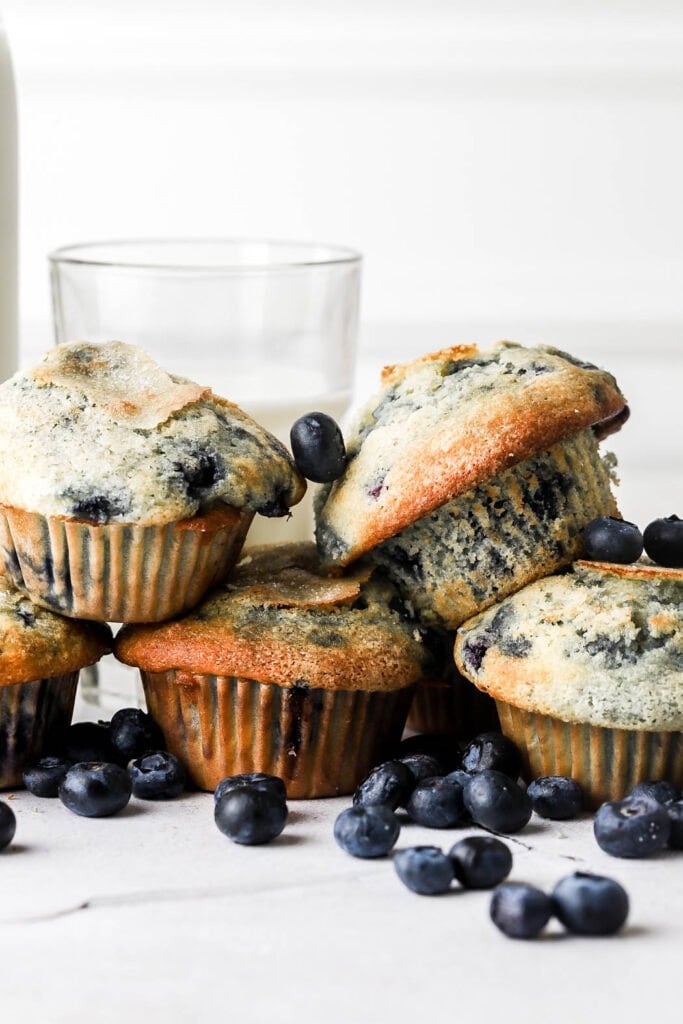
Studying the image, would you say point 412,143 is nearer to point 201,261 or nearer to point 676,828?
point 201,261

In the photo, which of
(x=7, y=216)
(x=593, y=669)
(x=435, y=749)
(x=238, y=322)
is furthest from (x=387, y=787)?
(x=7, y=216)

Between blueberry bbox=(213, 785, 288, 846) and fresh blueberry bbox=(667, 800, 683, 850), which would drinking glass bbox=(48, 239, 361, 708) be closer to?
blueberry bbox=(213, 785, 288, 846)

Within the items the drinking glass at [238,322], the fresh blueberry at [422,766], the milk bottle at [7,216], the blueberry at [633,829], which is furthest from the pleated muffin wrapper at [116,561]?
the milk bottle at [7,216]

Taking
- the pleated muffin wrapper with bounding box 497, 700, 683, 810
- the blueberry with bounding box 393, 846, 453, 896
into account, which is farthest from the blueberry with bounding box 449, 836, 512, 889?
the pleated muffin wrapper with bounding box 497, 700, 683, 810

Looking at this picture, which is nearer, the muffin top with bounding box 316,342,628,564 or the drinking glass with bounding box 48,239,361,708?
the muffin top with bounding box 316,342,628,564

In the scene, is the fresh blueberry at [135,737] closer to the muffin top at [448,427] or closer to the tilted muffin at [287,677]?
the tilted muffin at [287,677]

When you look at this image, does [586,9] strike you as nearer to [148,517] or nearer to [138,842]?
[148,517]
